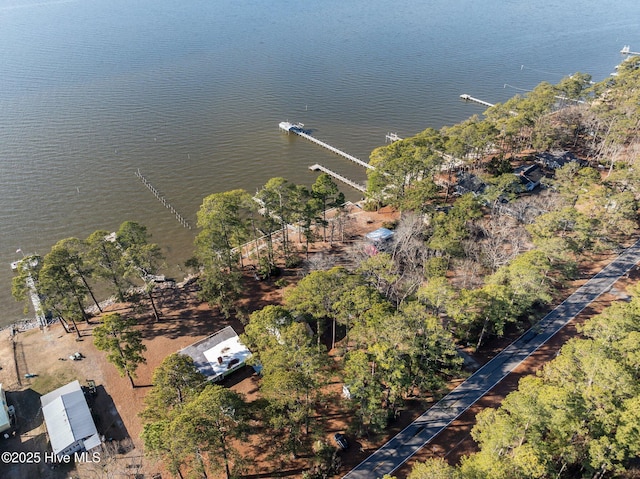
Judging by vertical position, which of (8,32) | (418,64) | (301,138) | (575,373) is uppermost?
(8,32)

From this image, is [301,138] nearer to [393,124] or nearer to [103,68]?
[393,124]

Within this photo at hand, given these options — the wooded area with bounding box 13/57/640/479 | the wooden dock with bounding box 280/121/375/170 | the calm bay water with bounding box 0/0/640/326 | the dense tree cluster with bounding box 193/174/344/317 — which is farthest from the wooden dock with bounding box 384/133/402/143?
the dense tree cluster with bounding box 193/174/344/317

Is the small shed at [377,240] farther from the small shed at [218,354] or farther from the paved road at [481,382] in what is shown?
the small shed at [218,354]

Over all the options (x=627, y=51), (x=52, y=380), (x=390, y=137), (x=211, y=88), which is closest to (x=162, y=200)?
(x=52, y=380)

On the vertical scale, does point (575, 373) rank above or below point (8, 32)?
below

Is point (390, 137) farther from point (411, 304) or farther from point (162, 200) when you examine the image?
point (411, 304)

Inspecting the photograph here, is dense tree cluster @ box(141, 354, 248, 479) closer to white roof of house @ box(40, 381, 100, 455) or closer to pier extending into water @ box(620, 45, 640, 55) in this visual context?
white roof of house @ box(40, 381, 100, 455)

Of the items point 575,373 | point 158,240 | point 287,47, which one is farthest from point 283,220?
point 287,47
